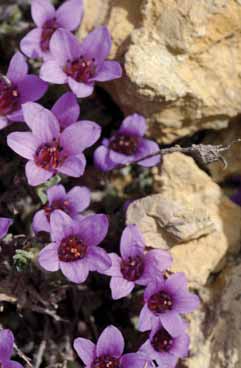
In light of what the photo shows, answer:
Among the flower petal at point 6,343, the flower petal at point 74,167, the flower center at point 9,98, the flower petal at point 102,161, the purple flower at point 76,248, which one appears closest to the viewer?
the flower petal at point 6,343

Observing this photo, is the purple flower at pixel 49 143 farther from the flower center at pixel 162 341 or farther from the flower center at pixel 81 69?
the flower center at pixel 162 341

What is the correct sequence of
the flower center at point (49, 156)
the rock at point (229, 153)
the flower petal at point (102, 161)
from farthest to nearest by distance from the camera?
1. the rock at point (229, 153)
2. the flower petal at point (102, 161)
3. the flower center at point (49, 156)

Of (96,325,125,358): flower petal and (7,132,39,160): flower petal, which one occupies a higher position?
(7,132,39,160): flower petal

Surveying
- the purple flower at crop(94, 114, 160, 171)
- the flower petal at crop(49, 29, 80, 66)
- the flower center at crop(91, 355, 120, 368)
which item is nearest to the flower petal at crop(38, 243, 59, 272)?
the flower center at crop(91, 355, 120, 368)

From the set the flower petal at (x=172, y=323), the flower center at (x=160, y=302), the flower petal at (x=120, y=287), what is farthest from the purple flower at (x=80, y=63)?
the flower petal at (x=172, y=323)

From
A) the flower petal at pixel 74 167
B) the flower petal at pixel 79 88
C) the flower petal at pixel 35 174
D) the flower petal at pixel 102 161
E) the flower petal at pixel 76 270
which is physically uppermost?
the flower petal at pixel 79 88

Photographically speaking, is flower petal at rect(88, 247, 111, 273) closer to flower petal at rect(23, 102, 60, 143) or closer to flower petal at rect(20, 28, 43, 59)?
flower petal at rect(23, 102, 60, 143)

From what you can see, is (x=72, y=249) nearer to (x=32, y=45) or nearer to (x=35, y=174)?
(x=35, y=174)
